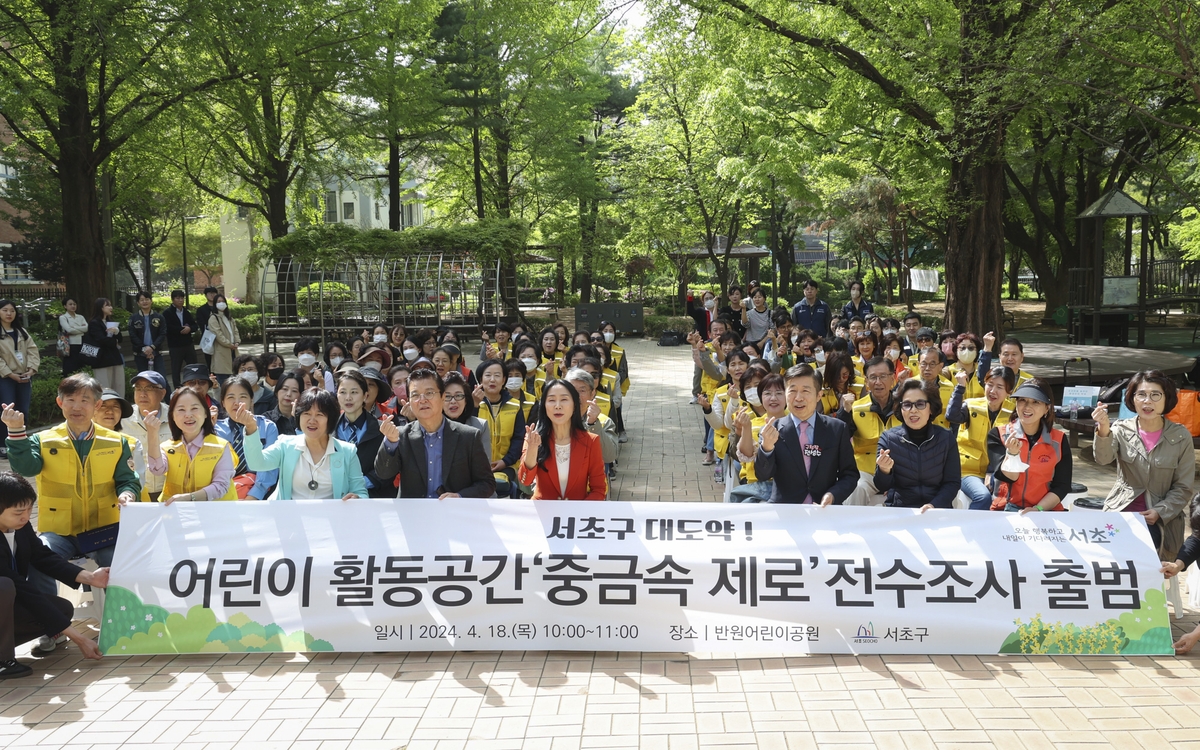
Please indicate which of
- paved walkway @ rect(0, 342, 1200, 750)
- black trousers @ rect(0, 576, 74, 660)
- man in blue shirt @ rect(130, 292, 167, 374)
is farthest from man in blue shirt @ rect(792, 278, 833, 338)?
black trousers @ rect(0, 576, 74, 660)

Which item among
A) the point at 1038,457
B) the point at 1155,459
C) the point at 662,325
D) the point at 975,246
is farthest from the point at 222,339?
the point at 662,325

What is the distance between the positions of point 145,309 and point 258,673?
1003 cm

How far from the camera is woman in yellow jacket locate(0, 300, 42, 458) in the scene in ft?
34.1

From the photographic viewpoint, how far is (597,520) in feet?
17.3

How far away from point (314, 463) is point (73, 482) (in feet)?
4.71

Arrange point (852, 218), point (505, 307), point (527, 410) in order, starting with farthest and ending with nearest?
point (852, 218) → point (505, 307) → point (527, 410)

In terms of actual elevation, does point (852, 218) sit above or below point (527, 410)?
above

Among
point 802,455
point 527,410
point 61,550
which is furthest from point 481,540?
point 527,410

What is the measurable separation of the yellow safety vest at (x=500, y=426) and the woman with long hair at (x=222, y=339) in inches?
312

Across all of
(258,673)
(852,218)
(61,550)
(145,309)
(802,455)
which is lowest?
(258,673)

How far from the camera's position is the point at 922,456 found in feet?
18.5

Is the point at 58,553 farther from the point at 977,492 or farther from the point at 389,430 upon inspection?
the point at 977,492

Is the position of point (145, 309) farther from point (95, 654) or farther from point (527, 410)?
point (95, 654)

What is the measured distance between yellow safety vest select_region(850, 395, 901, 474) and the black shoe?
5.46 meters
